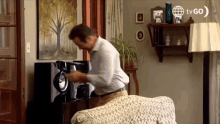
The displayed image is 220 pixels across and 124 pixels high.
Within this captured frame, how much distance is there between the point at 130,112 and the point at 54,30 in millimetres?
2114

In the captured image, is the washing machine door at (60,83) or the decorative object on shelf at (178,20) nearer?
the washing machine door at (60,83)

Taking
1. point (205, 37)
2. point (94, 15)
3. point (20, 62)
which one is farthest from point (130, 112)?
point (94, 15)

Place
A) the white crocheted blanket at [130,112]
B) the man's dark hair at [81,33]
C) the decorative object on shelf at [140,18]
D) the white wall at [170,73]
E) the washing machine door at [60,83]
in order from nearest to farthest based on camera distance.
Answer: the white crocheted blanket at [130,112] < the man's dark hair at [81,33] < the washing machine door at [60,83] < the white wall at [170,73] < the decorative object on shelf at [140,18]

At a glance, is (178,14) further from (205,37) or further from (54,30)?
(54,30)

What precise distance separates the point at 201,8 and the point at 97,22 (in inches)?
70.6

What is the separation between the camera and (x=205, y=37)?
4.25 metres

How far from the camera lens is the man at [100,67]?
87.8 inches

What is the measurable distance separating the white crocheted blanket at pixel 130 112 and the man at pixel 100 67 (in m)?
0.41

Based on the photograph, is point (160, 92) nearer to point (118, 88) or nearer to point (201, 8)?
point (201, 8)

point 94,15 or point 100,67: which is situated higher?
point 94,15

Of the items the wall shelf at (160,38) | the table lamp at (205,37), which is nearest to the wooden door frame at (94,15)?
the wall shelf at (160,38)

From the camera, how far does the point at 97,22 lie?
4.71 metres

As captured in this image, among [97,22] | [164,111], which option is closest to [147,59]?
[97,22]

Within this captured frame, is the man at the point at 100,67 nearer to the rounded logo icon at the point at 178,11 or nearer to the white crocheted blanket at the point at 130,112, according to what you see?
the white crocheted blanket at the point at 130,112
